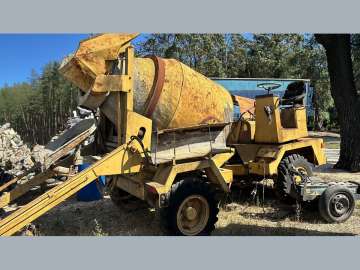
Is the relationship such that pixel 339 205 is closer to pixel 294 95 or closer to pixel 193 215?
pixel 193 215

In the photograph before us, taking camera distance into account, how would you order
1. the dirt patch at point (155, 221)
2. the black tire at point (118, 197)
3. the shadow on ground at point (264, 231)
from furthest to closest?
the black tire at point (118, 197)
the dirt patch at point (155, 221)
the shadow on ground at point (264, 231)

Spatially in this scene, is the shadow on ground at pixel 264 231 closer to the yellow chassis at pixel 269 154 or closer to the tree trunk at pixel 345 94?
the yellow chassis at pixel 269 154

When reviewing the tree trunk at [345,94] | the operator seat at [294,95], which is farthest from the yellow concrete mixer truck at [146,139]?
the tree trunk at [345,94]

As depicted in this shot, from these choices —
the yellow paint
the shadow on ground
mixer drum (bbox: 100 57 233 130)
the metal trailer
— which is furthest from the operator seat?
the shadow on ground

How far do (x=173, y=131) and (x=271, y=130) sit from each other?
2094 millimetres

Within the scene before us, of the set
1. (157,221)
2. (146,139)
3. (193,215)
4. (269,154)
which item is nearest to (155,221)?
(157,221)

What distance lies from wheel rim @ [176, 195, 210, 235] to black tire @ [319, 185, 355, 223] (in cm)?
196

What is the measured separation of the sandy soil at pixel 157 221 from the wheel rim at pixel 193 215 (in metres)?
0.39

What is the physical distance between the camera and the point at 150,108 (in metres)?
5.53

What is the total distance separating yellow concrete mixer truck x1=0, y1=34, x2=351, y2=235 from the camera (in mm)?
5234

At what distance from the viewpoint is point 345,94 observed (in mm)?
11281

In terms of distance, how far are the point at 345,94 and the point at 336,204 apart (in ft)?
19.0

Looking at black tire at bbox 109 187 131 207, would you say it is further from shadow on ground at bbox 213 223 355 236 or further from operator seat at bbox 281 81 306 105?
operator seat at bbox 281 81 306 105

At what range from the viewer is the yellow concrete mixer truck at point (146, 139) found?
5.23 metres
